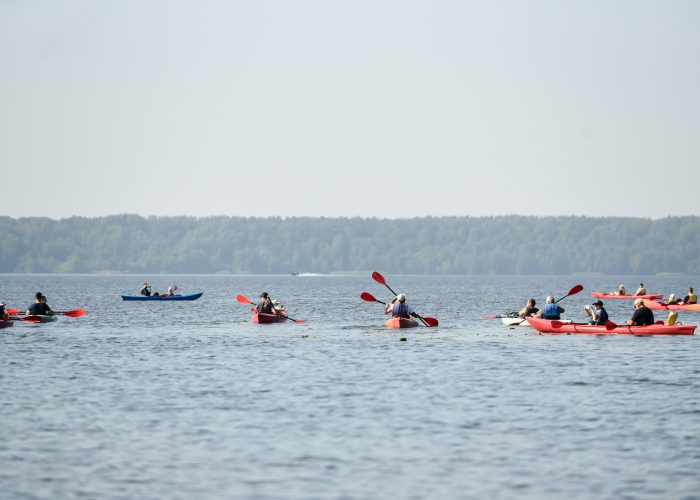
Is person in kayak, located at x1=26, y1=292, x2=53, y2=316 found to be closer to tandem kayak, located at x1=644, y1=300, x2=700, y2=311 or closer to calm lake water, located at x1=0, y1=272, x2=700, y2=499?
calm lake water, located at x1=0, y1=272, x2=700, y2=499

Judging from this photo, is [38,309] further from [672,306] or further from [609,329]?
[672,306]

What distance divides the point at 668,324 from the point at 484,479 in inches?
1227

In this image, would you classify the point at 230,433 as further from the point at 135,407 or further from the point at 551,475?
the point at 551,475

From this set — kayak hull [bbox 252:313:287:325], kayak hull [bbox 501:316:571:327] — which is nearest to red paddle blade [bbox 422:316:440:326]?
kayak hull [bbox 501:316:571:327]

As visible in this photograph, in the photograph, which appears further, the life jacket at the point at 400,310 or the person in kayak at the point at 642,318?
the life jacket at the point at 400,310

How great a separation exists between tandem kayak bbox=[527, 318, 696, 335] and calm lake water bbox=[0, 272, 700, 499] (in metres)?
0.62

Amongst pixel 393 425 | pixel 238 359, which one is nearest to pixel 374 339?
pixel 238 359

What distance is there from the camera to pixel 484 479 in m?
20.7

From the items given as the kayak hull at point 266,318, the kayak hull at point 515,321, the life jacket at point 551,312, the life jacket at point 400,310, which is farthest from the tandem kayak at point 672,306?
the kayak hull at point 266,318

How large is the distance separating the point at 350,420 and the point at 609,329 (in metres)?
→ 25.1

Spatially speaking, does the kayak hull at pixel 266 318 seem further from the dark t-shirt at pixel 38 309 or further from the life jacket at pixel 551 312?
the life jacket at pixel 551 312

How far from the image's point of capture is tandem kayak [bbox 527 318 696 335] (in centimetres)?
4828

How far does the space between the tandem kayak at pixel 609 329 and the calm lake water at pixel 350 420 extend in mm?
624

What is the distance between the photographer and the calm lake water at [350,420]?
67.1ft
